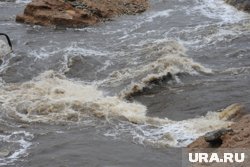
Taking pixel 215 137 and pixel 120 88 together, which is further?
pixel 120 88

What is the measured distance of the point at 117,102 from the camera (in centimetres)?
1269

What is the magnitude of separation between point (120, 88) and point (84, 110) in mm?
1778

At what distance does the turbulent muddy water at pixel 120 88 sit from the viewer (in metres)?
10.2

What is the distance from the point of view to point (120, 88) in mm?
13711

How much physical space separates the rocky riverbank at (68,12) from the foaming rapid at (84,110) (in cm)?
631

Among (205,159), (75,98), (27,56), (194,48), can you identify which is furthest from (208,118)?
(27,56)

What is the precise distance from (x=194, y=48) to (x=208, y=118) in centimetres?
597

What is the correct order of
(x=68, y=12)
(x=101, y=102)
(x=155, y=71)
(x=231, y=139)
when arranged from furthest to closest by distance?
1. (x=68, y=12)
2. (x=155, y=71)
3. (x=101, y=102)
4. (x=231, y=139)

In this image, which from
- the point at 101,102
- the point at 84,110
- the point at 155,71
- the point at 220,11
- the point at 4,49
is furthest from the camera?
Answer: the point at 220,11

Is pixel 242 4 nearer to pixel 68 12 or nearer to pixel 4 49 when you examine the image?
pixel 68 12

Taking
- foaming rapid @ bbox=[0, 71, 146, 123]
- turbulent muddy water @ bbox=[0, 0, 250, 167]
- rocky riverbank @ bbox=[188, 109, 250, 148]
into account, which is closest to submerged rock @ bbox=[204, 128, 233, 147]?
rocky riverbank @ bbox=[188, 109, 250, 148]

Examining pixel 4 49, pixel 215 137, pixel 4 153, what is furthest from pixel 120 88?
pixel 4 49

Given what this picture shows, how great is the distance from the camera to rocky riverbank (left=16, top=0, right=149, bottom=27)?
21.0 m

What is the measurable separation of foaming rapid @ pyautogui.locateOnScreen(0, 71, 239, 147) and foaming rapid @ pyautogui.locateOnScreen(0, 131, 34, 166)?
3.00 feet
